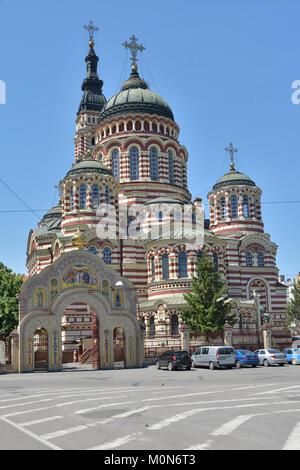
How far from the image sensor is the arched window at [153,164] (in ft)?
184

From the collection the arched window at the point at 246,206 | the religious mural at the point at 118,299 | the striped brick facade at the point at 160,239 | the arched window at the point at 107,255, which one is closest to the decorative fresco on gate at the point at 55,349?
the religious mural at the point at 118,299

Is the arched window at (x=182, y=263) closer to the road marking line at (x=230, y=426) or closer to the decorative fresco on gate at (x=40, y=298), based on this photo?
the decorative fresco on gate at (x=40, y=298)

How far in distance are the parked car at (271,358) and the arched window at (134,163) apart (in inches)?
1103

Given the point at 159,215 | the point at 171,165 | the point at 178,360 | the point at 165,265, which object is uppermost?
the point at 171,165

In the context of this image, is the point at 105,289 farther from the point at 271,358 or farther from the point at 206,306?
the point at 271,358

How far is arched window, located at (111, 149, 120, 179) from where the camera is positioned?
184ft

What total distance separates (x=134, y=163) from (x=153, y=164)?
7.21 ft

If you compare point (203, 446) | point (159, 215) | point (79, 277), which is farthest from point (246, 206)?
point (203, 446)

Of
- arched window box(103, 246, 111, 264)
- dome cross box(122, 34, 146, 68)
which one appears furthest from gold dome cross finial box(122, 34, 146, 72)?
arched window box(103, 246, 111, 264)

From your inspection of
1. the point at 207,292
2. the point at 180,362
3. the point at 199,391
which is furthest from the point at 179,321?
the point at 199,391

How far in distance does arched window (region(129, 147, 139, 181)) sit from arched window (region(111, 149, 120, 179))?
63.9 inches

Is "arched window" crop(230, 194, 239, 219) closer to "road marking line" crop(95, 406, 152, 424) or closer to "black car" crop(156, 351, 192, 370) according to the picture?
"black car" crop(156, 351, 192, 370)

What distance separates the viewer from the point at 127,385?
67.4 feet

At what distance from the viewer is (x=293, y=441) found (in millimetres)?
8641
